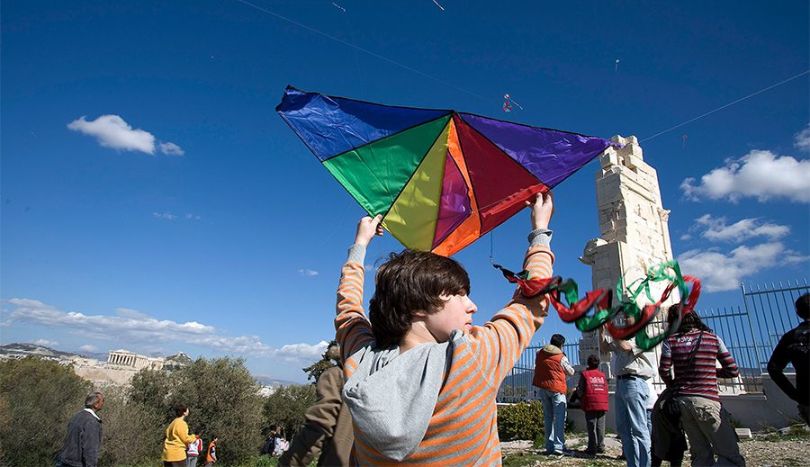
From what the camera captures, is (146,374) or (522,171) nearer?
(522,171)

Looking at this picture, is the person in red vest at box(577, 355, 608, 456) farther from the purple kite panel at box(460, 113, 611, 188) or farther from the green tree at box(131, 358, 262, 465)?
the green tree at box(131, 358, 262, 465)

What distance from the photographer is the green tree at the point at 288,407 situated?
137 ft

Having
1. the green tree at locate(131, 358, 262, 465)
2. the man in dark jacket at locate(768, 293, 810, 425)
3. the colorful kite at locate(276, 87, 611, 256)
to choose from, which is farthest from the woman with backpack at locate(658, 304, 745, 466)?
the green tree at locate(131, 358, 262, 465)

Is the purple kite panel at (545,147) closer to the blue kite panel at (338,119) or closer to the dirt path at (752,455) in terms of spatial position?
the blue kite panel at (338,119)

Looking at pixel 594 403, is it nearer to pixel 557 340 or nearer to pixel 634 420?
pixel 557 340

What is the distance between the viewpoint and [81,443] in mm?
5996

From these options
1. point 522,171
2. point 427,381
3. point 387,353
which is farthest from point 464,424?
point 522,171

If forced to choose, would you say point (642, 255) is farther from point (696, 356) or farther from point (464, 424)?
point (464, 424)

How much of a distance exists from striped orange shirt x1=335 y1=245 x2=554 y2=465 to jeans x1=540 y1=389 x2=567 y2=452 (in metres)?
6.14

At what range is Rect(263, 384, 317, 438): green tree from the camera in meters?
41.7

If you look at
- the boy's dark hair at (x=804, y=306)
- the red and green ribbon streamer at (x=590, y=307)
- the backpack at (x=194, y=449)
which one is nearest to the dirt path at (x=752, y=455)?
the boy's dark hair at (x=804, y=306)

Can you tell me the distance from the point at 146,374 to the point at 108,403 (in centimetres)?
562

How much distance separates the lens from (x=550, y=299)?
4.98 feet

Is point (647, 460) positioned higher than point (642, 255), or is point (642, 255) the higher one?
point (642, 255)
